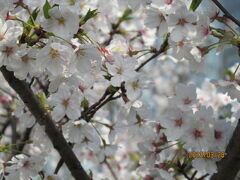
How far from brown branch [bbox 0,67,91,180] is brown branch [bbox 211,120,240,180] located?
26.5 inches

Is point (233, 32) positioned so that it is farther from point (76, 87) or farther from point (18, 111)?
point (18, 111)

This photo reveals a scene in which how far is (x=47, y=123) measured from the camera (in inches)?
72.4

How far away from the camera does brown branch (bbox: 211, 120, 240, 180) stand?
1.80 meters

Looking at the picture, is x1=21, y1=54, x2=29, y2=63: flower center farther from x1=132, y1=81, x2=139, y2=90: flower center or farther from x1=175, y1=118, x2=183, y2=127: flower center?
A: x1=175, y1=118, x2=183, y2=127: flower center

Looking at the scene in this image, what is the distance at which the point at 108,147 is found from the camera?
7.58 ft

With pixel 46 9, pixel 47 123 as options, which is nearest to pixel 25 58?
pixel 46 9

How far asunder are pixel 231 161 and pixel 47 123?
0.91 metres

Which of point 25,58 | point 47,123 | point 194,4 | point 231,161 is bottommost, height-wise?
point 231,161

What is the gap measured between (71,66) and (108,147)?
0.90 metres

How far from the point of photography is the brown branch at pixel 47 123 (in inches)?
67.6

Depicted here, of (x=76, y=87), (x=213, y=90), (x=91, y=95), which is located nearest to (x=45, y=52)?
(x=76, y=87)

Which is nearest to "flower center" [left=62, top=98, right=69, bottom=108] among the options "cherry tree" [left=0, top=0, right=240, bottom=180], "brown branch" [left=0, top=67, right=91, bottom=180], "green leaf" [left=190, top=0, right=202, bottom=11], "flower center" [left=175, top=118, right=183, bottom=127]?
"cherry tree" [left=0, top=0, right=240, bottom=180]

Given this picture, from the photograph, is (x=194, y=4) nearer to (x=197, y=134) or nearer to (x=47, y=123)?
(x=197, y=134)

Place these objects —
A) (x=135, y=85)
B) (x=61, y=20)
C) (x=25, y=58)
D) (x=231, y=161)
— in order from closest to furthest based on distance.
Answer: (x=61, y=20)
(x=25, y=58)
(x=135, y=85)
(x=231, y=161)
